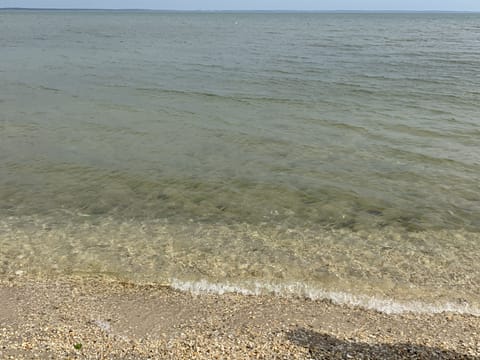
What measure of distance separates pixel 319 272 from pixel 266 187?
12.0 feet

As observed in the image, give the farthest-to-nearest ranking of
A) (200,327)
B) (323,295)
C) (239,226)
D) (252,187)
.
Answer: (252,187) < (239,226) < (323,295) < (200,327)

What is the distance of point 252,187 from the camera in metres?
10.6

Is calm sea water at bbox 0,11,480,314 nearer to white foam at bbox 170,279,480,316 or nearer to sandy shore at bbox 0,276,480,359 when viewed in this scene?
white foam at bbox 170,279,480,316

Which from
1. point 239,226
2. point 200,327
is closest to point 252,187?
point 239,226

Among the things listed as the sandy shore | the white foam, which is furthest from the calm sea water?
the sandy shore

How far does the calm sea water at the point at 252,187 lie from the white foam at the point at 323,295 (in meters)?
0.03

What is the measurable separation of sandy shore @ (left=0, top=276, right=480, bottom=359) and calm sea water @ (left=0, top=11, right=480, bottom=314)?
45 centimetres

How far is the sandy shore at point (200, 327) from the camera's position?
512cm

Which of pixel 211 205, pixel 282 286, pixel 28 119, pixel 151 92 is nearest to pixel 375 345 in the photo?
pixel 282 286

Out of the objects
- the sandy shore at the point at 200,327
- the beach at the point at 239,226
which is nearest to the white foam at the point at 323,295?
the beach at the point at 239,226

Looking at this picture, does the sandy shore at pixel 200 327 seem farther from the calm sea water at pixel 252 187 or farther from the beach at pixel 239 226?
the calm sea water at pixel 252 187

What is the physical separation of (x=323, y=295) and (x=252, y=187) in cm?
435

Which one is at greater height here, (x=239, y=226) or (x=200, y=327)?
(x=200, y=327)

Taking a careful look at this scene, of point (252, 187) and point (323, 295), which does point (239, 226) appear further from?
point (323, 295)
